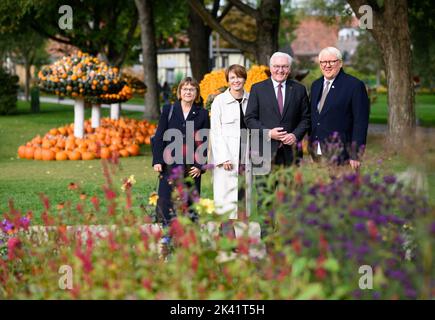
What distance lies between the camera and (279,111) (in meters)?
8.26

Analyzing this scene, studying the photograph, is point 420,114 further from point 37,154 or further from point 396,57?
point 37,154

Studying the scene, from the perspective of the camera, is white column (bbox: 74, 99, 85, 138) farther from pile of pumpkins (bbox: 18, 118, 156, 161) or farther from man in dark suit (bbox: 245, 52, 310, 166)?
man in dark suit (bbox: 245, 52, 310, 166)

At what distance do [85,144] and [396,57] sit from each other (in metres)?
6.71

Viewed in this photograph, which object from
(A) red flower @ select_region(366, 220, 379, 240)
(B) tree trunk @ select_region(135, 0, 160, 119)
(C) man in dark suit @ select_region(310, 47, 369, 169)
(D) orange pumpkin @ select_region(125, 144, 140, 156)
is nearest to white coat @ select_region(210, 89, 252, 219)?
(C) man in dark suit @ select_region(310, 47, 369, 169)

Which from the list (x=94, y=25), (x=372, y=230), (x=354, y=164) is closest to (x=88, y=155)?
(x=354, y=164)

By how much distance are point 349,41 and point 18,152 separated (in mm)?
110829

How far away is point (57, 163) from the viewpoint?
17.6m

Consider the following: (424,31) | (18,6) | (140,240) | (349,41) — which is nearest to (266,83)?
(140,240)

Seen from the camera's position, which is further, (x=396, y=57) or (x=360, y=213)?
(x=396, y=57)

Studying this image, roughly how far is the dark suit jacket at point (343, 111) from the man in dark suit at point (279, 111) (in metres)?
0.18

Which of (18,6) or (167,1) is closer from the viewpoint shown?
(18,6)

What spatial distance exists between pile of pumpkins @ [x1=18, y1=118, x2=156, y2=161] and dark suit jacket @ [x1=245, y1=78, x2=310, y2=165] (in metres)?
9.54

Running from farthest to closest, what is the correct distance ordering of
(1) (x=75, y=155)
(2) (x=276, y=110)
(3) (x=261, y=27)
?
(3) (x=261, y=27) → (1) (x=75, y=155) → (2) (x=276, y=110)
